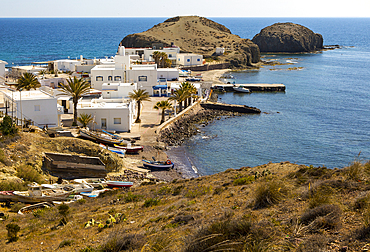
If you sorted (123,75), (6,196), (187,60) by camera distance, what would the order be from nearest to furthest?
(6,196)
(123,75)
(187,60)

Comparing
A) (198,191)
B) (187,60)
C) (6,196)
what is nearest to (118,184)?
(6,196)

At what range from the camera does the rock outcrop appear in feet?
502

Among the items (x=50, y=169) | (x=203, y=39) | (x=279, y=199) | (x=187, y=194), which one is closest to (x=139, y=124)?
(x=50, y=169)

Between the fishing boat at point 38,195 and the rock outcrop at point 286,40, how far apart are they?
146514mm

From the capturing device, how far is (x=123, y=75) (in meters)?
55.0

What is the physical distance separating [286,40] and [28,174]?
148 metres

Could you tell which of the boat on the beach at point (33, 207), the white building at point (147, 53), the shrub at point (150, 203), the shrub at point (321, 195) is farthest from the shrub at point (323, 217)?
the white building at point (147, 53)

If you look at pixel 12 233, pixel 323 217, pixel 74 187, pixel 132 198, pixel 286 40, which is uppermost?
pixel 286 40

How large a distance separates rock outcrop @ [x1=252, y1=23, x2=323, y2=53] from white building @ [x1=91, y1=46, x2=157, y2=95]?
107767 mm

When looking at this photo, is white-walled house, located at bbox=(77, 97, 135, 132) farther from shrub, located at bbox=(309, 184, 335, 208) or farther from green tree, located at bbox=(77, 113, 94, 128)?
shrub, located at bbox=(309, 184, 335, 208)

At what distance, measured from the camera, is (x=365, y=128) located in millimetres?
49719

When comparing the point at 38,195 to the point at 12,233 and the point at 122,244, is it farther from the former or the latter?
the point at 122,244

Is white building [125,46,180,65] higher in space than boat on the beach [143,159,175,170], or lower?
higher

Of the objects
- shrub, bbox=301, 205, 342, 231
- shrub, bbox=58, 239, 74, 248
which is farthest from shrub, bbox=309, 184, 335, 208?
shrub, bbox=58, 239, 74, 248
